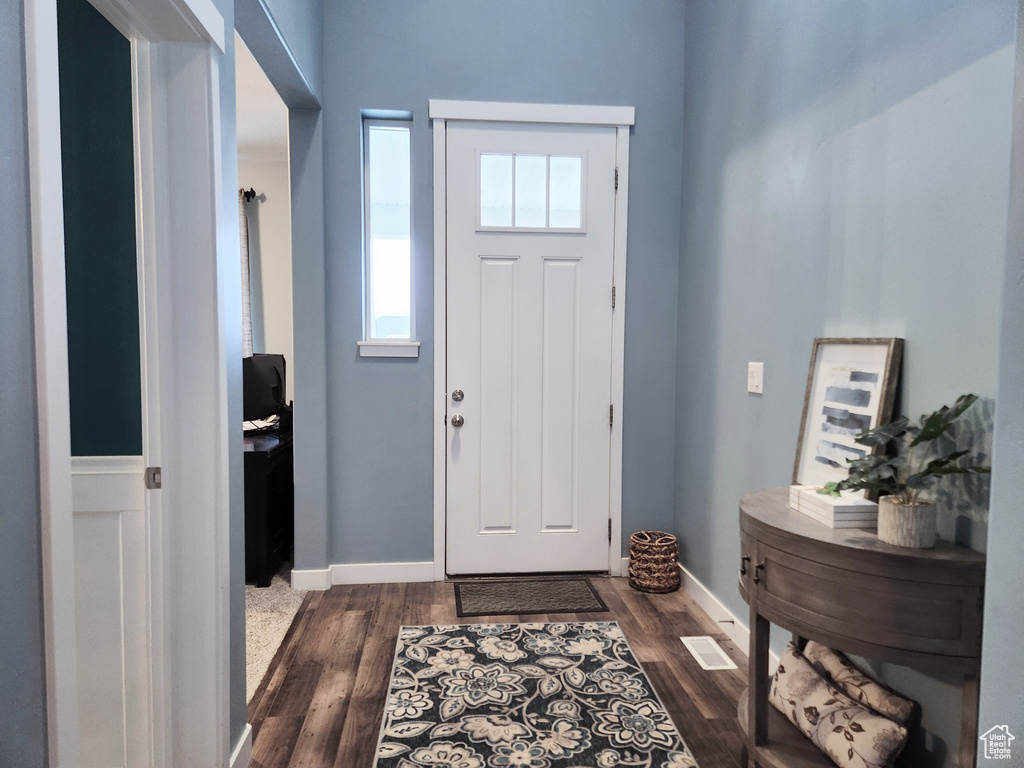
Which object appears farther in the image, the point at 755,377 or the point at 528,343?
the point at 528,343

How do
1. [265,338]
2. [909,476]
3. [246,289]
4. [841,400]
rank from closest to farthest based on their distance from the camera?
[909,476], [841,400], [246,289], [265,338]

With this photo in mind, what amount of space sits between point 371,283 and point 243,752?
2073 millimetres

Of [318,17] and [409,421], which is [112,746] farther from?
[318,17]

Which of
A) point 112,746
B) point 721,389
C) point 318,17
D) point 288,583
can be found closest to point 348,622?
point 288,583

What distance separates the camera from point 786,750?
1.61 meters

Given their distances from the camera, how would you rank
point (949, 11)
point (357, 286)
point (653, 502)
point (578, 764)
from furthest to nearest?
point (653, 502) < point (357, 286) < point (578, 764) < point (949, 11)

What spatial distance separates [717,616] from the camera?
2.65 meters

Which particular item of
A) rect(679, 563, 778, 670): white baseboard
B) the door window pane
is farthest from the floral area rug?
the door window pane

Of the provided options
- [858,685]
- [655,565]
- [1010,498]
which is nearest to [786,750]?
[858,685]

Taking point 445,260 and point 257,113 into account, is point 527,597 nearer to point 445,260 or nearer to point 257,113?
point 445,260

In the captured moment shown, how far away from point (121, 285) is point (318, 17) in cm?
197

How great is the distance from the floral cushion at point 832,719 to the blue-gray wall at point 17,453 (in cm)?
164

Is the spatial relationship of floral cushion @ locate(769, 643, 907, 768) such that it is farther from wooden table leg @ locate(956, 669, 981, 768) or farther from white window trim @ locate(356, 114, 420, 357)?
white window trim @ locate(356, 114, 420, 357)

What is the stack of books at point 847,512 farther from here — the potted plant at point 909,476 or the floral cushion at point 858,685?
the floral cushion at point 858,685
